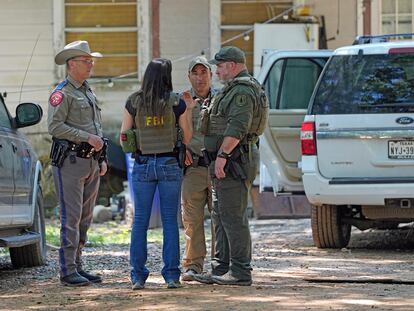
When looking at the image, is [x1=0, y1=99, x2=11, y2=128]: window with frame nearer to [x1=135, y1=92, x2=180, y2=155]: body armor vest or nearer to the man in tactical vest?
[x1=135, y1=92, x2=180, y2=155]: body armor vest

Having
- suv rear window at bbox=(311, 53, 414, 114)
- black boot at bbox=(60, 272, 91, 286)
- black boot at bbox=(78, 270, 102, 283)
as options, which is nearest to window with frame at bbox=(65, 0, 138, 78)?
suv rear window at bbox=(311, 53, 414, 114)

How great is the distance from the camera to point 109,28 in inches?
703

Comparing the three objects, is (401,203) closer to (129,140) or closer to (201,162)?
(201,162)

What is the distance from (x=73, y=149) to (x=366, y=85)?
345cm

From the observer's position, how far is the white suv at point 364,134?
10297mm

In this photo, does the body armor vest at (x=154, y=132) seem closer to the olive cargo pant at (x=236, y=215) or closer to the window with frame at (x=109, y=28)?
the olive cargo pant at (x=236, y=215)

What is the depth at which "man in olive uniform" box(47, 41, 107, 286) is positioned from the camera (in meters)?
8.35

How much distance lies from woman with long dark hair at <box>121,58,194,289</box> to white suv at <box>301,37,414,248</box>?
2.72 m

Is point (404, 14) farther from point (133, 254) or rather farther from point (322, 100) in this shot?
point (133, 254)

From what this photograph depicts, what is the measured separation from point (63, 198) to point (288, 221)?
7695 mm

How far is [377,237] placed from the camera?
12.7 metres

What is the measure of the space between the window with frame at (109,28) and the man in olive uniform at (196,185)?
9.30 meters

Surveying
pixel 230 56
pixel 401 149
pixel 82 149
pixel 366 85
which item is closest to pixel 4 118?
pixel 82 149

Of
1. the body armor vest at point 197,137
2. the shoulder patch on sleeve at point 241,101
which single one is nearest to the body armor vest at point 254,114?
the shoulder patch on sleeve at point 241,101
